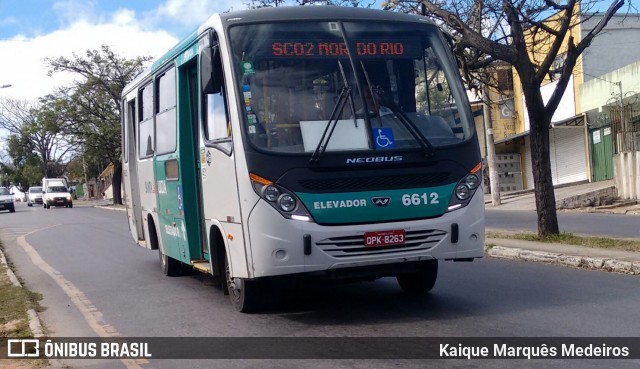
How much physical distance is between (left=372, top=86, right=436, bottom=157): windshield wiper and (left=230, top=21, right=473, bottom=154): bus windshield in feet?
0.04

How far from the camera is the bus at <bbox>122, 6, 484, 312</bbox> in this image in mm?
7039

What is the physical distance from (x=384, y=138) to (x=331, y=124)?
1.79 feet

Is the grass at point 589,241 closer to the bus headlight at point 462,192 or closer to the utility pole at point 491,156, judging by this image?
the bus headlight at point 462,192

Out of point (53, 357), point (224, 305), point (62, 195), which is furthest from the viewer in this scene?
point (62, 195)

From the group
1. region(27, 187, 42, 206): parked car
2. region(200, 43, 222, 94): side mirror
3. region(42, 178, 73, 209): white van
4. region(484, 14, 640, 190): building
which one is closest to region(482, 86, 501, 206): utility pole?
region(484, 14, 640, 190): building

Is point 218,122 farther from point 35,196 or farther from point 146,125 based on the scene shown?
point 35,196

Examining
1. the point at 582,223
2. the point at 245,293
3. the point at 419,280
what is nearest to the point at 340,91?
the point at 245,293

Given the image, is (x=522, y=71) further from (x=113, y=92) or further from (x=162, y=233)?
(x=113, y=92)

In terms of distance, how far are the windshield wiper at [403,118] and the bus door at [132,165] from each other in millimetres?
6543

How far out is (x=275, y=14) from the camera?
24.9ft

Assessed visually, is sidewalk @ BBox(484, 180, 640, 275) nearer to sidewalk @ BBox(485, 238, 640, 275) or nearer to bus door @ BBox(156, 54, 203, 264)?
sidewalk @ BBox(485, 238, 640, 275)

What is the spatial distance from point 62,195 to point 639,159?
148 ft

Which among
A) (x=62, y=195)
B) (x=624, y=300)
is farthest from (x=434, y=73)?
(x=62, y=195)

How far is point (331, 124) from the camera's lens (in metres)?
7.21
